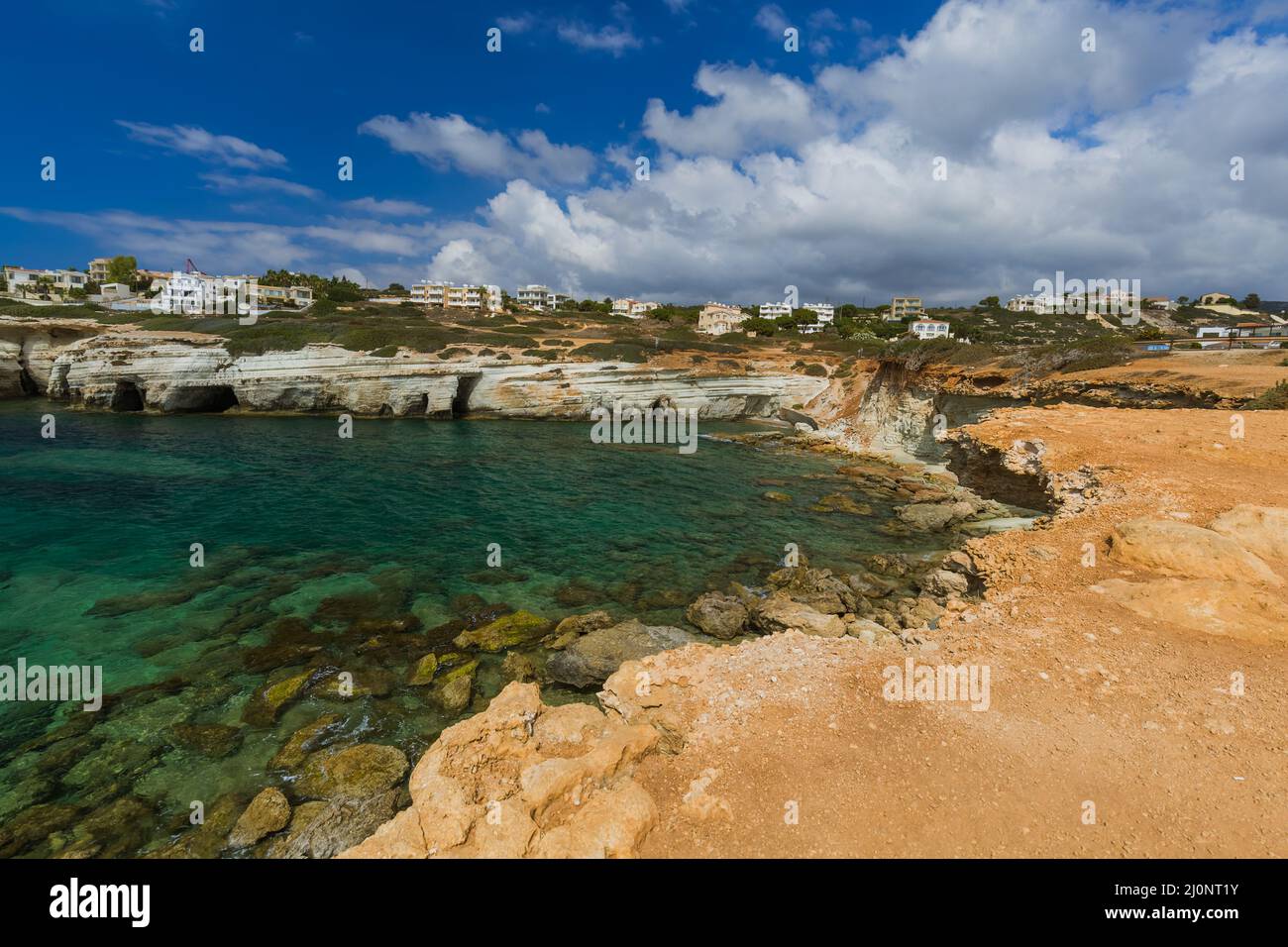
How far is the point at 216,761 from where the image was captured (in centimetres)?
923

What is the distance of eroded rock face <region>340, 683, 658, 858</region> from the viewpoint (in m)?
5.58

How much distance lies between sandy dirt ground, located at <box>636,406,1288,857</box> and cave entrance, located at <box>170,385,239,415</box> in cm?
5462

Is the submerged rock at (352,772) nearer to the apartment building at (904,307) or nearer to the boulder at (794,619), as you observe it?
the boulder at (794,619)

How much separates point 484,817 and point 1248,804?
8227 millimetres

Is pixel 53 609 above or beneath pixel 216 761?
above

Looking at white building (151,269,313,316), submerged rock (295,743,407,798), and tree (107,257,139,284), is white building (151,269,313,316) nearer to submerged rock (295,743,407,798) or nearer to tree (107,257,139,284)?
tree (107,257,139,284)

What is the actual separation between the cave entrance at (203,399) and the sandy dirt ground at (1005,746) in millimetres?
54621

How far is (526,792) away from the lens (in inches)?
244

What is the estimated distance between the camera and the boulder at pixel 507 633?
42.3 ft

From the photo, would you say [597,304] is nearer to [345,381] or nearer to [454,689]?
[345,381]

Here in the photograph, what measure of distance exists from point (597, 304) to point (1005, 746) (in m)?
127
